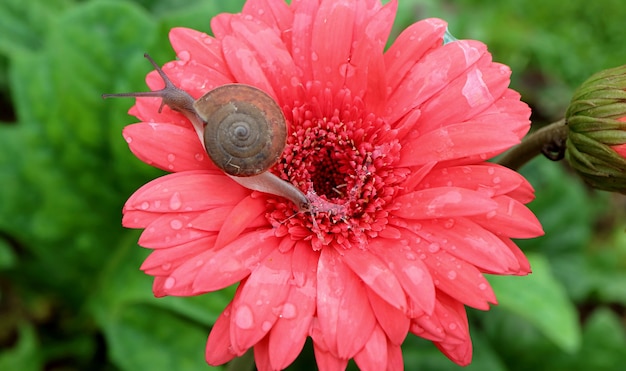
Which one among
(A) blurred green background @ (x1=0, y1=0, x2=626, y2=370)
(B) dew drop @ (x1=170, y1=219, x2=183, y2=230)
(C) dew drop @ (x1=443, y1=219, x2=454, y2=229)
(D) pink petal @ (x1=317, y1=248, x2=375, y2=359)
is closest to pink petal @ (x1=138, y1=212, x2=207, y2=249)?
(B) dew drop @ (x1=170, y1=219, x2=183, y2=230)

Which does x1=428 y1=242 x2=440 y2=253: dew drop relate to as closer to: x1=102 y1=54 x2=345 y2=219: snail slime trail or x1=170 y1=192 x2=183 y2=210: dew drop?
x1=102 y1=54 x2=345 y2=219: snail slime trail

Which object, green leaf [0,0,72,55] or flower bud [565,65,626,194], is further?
green leaf [0,0,72,55]

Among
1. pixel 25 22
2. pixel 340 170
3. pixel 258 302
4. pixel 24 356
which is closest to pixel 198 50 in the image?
pixel 340 170

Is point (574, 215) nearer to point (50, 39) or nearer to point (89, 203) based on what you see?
point (89, 203)

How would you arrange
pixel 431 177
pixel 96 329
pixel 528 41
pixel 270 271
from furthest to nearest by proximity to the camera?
pixel 528 41, pixel 96 329, pixel 431 177, pixel 270 271

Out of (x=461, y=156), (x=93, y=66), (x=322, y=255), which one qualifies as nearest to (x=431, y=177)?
(x=461, y=156)
